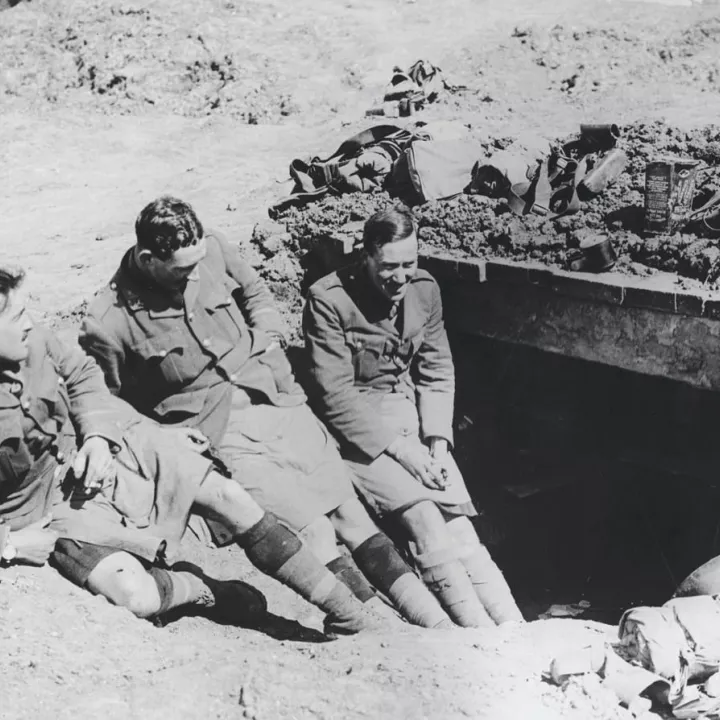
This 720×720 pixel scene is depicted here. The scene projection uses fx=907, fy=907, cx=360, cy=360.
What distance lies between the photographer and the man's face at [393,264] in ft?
13.1

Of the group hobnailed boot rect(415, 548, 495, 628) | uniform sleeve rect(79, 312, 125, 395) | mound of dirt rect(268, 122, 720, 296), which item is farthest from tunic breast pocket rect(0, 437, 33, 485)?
mound of dirt rect(268, 122, 720, 296)

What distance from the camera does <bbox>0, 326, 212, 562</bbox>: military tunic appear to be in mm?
3359

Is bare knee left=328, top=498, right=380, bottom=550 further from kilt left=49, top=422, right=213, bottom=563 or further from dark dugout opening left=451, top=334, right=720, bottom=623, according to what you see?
dark dugout opening left=451, top=334, right=720, bottom=623

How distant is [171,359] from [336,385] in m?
0.77

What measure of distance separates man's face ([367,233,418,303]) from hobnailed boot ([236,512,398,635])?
1174 mm

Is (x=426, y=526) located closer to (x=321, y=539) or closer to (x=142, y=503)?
(x=321, y=539)

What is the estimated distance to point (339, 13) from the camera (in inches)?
503

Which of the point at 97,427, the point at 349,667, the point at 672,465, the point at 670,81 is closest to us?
the point at 349,667

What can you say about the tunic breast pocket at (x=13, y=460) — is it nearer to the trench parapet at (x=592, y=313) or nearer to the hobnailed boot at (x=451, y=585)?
the hobnailed boot at (x=451, y=585)

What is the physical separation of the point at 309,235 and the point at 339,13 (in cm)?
831

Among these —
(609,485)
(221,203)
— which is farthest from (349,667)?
(221,203)

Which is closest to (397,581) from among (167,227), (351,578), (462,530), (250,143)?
(351,578)

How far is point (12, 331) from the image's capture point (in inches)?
126

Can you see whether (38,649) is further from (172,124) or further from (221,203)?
(172,124)
